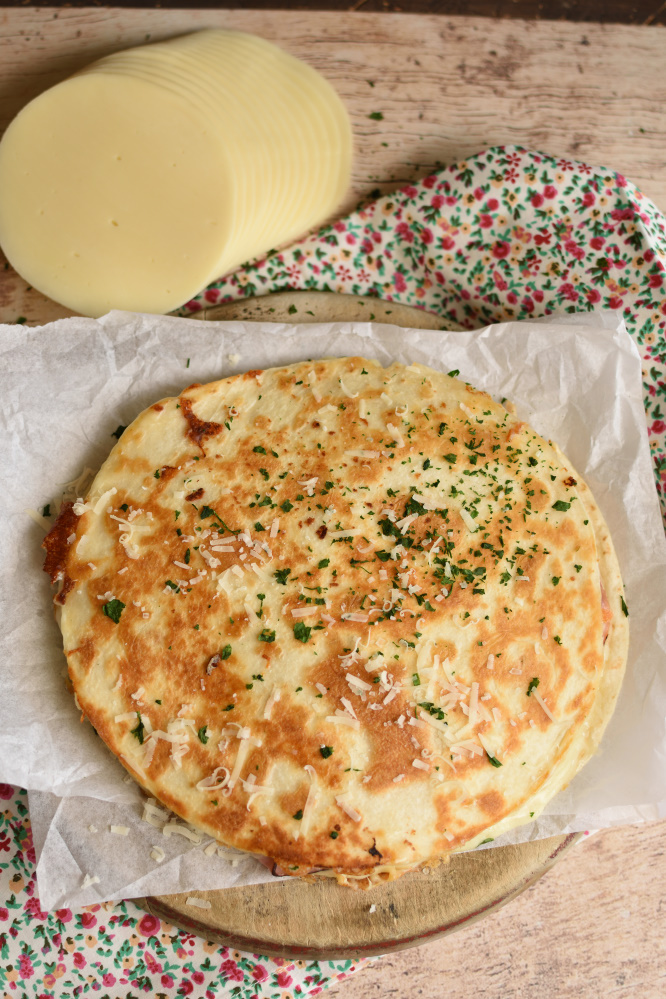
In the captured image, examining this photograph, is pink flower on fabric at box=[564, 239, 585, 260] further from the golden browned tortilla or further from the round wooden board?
the round wooden board

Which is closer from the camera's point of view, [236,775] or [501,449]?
[236,775]

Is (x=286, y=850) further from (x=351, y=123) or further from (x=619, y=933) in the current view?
(x=351, y=123)

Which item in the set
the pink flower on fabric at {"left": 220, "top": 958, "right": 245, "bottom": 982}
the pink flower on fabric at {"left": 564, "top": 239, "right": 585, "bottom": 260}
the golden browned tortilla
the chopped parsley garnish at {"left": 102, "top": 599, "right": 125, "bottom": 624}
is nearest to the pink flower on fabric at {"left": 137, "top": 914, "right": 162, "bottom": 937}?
the pink flower on fabric at {"left": 220, "top": 958, "right": 245, "bottom": 982}

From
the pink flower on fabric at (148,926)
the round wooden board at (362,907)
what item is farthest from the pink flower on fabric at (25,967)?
the round wooden board at (362,907)

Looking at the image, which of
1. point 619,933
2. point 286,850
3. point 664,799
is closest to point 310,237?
point 286,850

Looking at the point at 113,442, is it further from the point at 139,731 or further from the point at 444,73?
the point at 444,73
